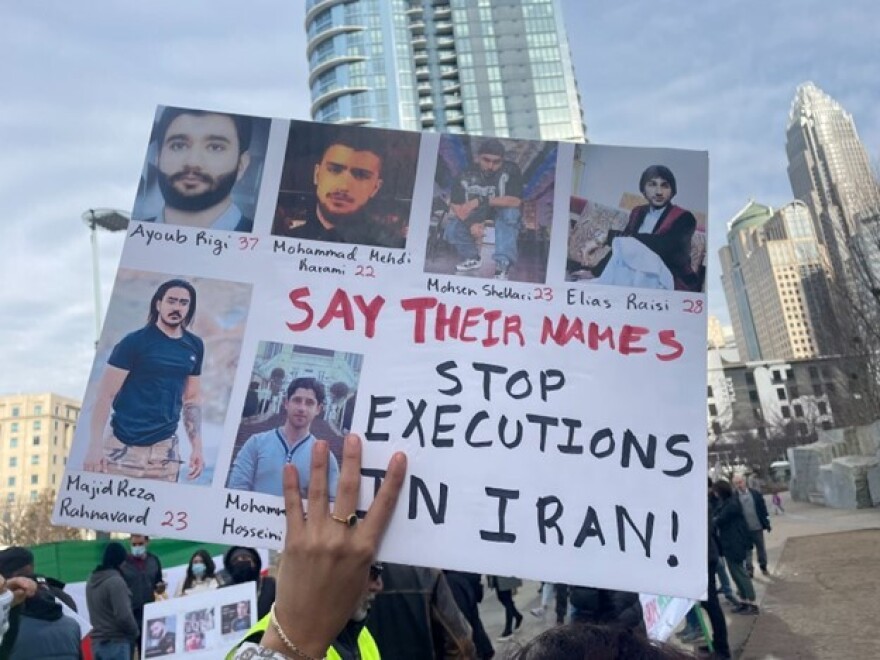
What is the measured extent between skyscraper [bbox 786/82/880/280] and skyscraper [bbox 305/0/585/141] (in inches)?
930

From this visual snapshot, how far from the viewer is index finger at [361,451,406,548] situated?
1291 millimetres

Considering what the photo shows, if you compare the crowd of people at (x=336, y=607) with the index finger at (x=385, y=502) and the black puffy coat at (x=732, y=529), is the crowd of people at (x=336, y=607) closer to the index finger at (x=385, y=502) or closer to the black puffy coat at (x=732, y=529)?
the index finger at (x=385, y=502)

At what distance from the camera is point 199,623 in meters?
5.71

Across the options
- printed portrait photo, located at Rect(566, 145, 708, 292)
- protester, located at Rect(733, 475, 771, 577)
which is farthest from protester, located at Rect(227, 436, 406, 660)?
protester, located at Rect(733, 475, 771, 577)

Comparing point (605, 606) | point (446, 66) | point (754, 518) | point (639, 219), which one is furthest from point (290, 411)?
point (446, 66)

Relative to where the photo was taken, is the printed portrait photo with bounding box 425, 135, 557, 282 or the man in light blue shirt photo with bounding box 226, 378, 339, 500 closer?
the man in light blue shirt photo with bounding box 226, 378, 339, 500

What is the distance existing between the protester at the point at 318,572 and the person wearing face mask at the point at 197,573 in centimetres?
718

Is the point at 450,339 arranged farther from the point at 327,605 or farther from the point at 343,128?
the point at 327,605

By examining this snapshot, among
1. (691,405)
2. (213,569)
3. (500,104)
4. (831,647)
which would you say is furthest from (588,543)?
(500,104)

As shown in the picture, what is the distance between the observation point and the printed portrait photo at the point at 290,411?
5.16 ft

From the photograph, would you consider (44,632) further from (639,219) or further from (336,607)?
(639,219)

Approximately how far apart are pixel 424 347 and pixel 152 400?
0.63 metres

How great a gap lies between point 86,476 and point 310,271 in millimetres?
677

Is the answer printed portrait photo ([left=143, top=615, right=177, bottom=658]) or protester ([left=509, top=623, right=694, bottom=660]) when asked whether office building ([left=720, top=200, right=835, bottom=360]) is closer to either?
printed portrait photo ([left=143, top=615, right=177, bottom=658])
